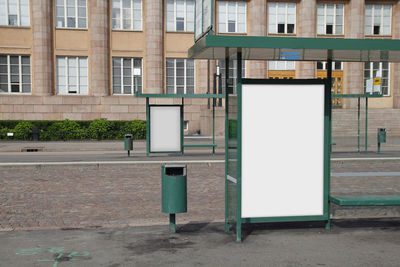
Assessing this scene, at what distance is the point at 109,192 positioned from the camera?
11008 mm

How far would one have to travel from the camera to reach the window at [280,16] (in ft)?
125

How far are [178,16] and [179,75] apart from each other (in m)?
4.43

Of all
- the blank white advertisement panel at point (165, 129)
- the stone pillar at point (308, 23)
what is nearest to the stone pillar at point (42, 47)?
the blank white advertisement panel at point (165, 129)

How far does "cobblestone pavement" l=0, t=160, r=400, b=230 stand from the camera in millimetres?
8219

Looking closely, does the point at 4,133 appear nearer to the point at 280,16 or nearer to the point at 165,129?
the point at 165,129

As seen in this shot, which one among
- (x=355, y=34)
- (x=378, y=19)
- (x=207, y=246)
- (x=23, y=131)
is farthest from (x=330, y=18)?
(x=207, y=246)

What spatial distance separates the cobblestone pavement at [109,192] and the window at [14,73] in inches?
833

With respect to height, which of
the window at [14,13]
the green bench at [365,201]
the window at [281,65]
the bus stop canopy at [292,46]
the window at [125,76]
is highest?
the window at [14,13]

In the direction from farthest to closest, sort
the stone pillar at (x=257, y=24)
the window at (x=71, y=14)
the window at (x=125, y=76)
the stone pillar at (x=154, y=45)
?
the stone pillar at (x=257, y=24) < the window at (x=125, y=76) < the stone pillar at (x=154, y=45) < the window at (x=71, y=14)

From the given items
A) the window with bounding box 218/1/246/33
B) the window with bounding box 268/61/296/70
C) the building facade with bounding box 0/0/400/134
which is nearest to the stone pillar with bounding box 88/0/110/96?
the building facade with bounding box 0/0/400/134

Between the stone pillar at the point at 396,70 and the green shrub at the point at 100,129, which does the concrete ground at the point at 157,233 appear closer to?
the green shrub at the point at 100,129

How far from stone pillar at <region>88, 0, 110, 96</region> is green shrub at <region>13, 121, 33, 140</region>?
623cm

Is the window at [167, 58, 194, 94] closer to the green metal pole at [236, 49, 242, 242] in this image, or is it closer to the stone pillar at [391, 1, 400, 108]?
the stone pillar at [391, 1, 400, 108]

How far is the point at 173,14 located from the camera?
36.5 m
